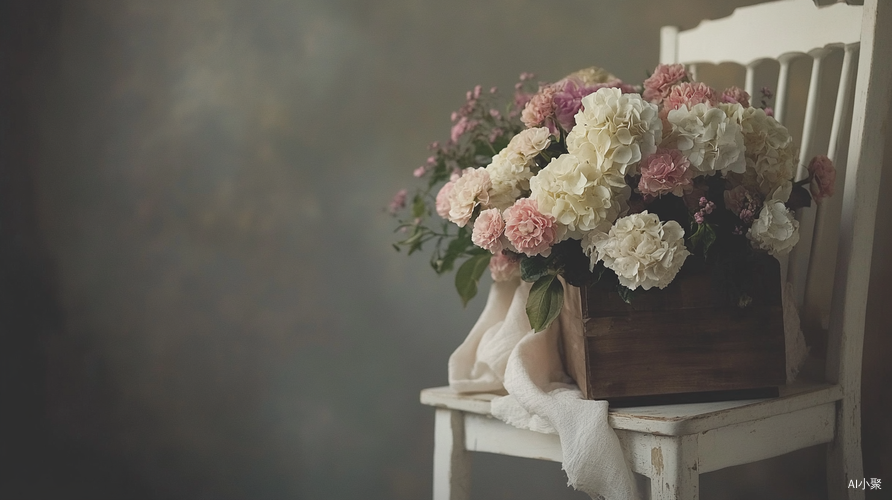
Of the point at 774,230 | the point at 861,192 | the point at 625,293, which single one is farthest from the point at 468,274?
the point at 861,192

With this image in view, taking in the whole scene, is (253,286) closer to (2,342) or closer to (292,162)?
(292,162)

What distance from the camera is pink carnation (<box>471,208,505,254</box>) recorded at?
82 centimetres

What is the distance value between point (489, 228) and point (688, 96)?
288 millimetres

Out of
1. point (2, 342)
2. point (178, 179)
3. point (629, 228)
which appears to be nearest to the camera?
point (629, 228)

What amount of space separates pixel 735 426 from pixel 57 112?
135cm

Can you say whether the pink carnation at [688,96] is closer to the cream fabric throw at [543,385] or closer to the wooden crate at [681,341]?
the wooden crate at [681,341]

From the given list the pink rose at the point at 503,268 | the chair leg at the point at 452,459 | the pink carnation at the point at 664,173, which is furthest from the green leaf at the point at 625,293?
the chair leg at the point at 452,459

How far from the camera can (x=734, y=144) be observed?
78cm

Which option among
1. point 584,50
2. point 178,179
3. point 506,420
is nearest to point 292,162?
point 178,179

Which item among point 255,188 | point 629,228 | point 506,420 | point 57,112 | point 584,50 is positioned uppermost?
point 584,50

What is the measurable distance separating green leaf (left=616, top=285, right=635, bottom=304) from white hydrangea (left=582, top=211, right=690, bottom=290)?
23 mm

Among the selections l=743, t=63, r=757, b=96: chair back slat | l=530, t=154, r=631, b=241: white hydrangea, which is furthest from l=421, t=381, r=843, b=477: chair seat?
l=743, t=63, r=757, b=96: chair back slat

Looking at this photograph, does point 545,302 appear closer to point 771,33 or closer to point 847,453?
point 847,453

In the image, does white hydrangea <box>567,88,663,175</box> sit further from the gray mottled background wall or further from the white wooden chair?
the gray mottled background wall
